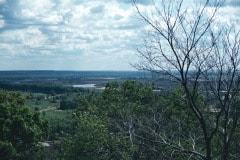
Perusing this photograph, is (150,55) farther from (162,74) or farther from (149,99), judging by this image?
(149,99)

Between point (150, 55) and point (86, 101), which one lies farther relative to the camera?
point (86, 101)

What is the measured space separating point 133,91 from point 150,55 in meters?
25.0

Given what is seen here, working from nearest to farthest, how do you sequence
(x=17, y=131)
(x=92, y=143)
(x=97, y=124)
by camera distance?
(x=92, y=143) < (x=97, y=124) < (x=17, y=131)

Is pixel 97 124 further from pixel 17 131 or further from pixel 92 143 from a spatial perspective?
pixel 17 131

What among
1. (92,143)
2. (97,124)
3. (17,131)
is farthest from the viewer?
(17,131)

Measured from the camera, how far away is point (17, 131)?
86.7 ft

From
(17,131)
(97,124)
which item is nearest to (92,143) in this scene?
(97,124)

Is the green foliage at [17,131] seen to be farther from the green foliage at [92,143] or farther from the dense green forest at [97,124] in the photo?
the green foliage at [92,143]

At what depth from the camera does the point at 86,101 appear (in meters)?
35.4

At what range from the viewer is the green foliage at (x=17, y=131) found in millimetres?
25766

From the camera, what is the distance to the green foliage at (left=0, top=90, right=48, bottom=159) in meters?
25.8

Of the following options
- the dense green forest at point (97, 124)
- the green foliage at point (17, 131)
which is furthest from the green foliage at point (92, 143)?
the green foliage at point (17, 131)

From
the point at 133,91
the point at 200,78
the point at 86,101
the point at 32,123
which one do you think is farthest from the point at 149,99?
the point at 200,78

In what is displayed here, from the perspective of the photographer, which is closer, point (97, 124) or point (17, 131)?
point (97, 124)
